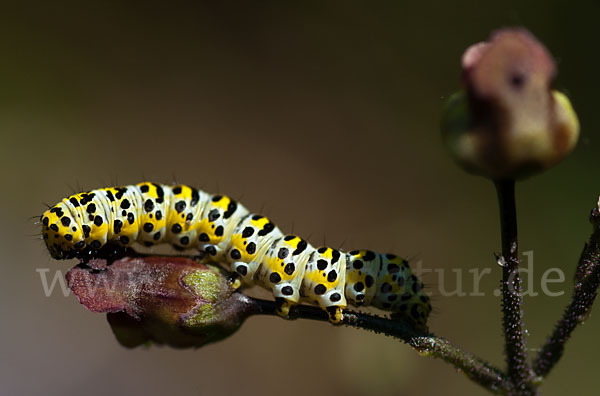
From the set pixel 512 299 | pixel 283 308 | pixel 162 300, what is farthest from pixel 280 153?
pixel 512 299

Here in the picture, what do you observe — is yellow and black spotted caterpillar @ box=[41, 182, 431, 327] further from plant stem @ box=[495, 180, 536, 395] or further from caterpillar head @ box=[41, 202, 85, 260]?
plant stem @ box=[495, 180, 536, 395]

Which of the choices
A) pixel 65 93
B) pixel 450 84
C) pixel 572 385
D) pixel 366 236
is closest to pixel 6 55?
pixel 65 93

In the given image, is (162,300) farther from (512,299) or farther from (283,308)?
(512,299)

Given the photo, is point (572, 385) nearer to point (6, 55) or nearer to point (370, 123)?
point (370, 123)

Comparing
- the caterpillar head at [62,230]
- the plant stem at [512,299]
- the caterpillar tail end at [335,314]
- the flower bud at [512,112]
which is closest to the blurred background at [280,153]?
the caterpillar tail end at [335,314]
